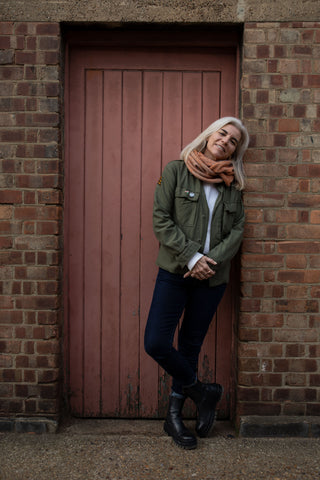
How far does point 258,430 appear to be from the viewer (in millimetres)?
2939

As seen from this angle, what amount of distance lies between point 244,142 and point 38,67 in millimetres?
1503

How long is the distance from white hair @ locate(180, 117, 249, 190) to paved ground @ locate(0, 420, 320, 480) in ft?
5.74

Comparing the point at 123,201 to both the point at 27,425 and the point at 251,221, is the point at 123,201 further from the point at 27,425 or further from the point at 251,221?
the point at 27,425

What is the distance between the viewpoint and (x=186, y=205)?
2688mm

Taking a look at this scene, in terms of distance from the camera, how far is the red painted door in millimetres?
3125

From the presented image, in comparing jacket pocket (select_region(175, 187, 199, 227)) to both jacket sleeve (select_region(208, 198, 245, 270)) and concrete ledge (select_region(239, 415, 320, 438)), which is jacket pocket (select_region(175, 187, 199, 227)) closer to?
jacket sleeve (select_region(208, 198, 245, 270))

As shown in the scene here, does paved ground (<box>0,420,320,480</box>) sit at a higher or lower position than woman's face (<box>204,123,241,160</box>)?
lower

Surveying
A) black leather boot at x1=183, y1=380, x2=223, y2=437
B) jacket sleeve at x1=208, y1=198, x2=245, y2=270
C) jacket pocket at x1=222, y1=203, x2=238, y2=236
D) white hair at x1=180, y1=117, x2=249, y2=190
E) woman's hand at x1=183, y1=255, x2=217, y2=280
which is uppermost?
white hair at x1=180, y1=117, x2=249, y2=190

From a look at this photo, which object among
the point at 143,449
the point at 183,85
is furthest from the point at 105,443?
the point at 183,85

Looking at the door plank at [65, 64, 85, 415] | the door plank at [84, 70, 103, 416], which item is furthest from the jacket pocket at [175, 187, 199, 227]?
the door plank at [65, 64, 85, 415]

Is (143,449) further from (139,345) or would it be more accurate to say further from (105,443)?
(139,345)

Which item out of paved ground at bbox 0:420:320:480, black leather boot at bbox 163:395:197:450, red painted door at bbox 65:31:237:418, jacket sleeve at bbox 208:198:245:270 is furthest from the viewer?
red painted door at bbox 65:31:237:418

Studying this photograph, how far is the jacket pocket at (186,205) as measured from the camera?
268 cm

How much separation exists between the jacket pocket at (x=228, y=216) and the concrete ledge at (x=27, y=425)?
5.96 feet
